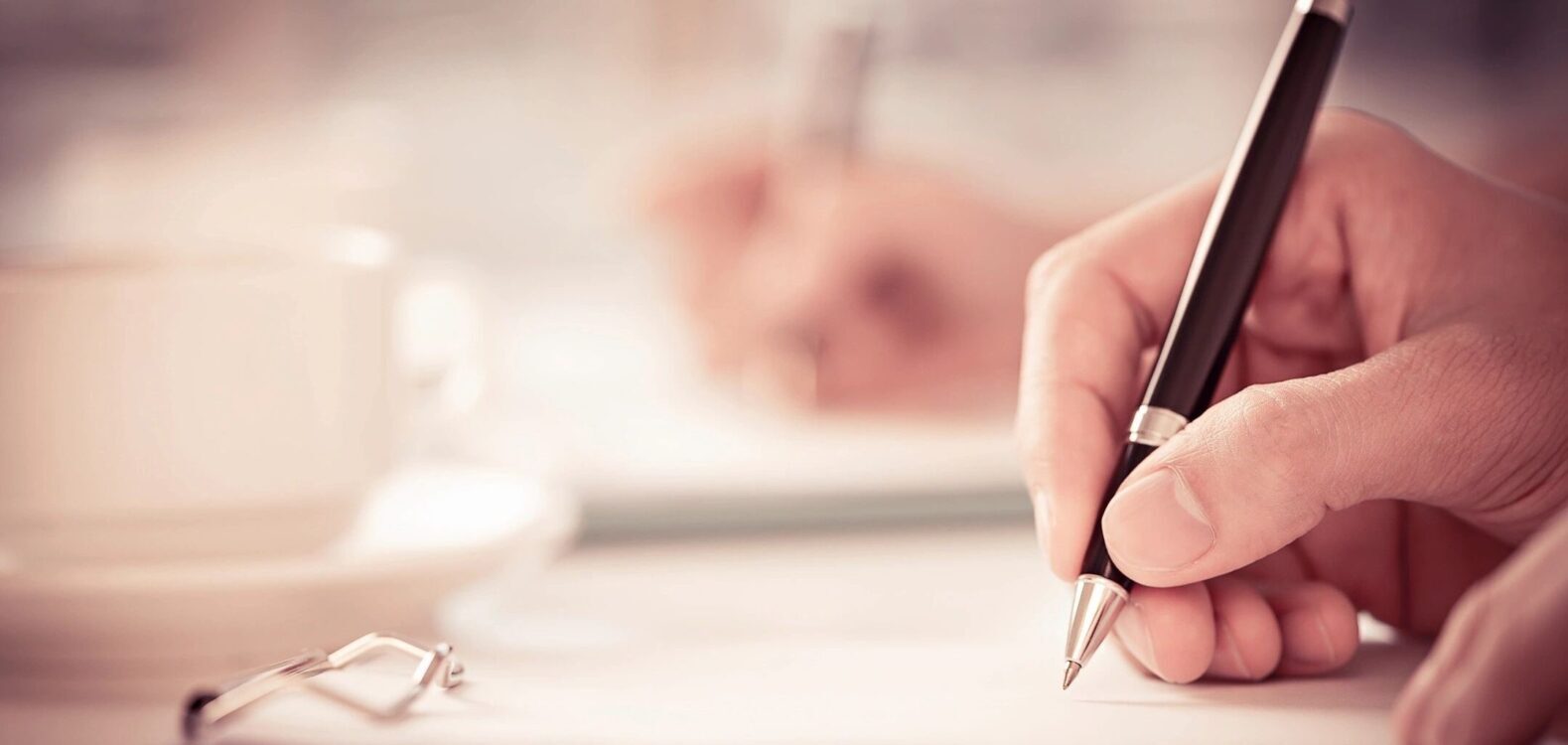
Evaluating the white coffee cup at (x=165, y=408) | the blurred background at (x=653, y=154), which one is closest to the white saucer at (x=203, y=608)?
the white coffee cup at (x=165, y=408)

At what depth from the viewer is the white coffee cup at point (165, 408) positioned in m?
0.34

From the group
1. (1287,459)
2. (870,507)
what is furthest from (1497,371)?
(870,507)

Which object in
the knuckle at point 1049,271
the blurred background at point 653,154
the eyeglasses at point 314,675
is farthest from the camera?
the blurred background at point 653,154

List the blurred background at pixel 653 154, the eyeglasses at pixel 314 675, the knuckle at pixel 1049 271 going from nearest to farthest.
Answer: the eyeglasses at pixel 314 675, the knuckle at pixel 1049 271, the blurred background at pixel 653 154

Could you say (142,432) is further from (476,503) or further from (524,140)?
(524,140)

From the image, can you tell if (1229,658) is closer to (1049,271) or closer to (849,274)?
(1049,271)

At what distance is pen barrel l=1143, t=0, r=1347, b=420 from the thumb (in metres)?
0.04

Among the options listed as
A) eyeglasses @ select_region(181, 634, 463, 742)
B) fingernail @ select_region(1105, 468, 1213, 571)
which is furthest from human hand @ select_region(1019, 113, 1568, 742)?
eyeglasses @ select_region(181, 634, 463, 742)

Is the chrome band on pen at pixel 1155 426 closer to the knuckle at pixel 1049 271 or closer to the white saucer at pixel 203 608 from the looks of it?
the knuckle at pixel 1049 271

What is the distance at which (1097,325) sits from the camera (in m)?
0.35

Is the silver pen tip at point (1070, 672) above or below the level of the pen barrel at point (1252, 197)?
below

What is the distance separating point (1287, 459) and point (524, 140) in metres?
0.47

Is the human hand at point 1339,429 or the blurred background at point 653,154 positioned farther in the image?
the blurred background at point 653,154

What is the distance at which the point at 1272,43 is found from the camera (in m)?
0.66
